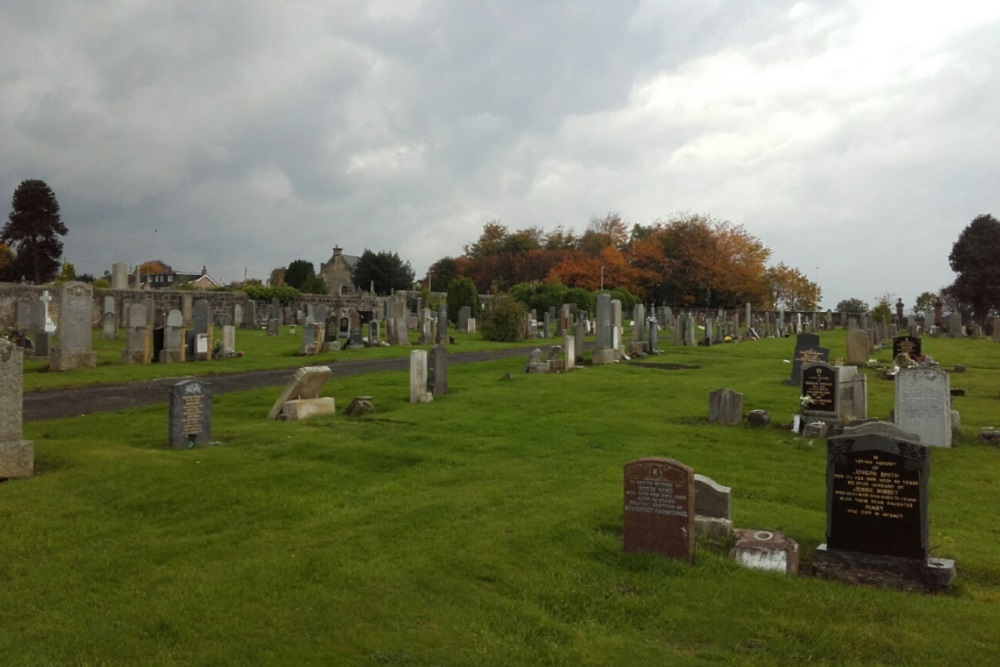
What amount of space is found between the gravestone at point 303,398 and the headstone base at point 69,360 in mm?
9459

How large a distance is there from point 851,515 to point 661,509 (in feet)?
5.36

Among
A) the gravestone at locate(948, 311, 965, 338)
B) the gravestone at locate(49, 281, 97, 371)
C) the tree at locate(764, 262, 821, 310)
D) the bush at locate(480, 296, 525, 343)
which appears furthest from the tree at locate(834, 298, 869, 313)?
the gravestone at locate(49, 281, 97, 371)

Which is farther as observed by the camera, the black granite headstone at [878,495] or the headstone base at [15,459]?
the headstone base at [15,459]

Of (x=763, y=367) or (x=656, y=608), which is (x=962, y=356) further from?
(x=656, y=608)

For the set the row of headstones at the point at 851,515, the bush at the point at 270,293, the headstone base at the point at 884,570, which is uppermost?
the bush at the point at 270,293

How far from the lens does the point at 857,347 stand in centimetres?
2331

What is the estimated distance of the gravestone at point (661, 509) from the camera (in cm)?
653

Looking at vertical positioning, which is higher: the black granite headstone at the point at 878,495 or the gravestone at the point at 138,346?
the gravestone at the point at 138,346

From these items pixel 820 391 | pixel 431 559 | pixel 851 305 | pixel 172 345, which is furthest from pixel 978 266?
pixel 431 559

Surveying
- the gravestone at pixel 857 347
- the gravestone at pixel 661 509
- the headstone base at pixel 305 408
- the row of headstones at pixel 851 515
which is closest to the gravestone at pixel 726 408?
the row of headstones at pixel 851 515

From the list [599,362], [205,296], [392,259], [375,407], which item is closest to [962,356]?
[599,362]

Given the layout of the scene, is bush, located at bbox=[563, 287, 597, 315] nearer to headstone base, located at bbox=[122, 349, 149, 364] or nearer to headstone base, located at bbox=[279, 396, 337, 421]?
headstone base, located at bbox=[122, 349, 149, 364]

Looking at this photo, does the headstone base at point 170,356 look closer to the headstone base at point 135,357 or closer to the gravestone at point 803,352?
the headstone base at point 135,357

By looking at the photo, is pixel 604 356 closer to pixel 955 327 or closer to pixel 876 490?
pixel 876 490
